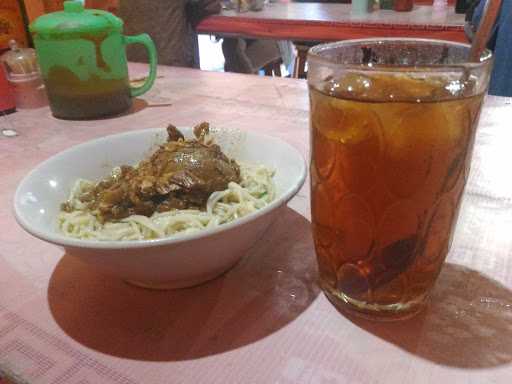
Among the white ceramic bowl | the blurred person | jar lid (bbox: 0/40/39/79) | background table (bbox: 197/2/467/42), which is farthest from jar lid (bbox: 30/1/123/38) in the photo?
background table (bbox: 197/2/467/42)

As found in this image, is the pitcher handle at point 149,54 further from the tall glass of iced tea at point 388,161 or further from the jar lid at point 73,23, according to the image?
the tall glass of iced tea at point 388,161

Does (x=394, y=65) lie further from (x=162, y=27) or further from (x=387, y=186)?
(x=162, y=27)

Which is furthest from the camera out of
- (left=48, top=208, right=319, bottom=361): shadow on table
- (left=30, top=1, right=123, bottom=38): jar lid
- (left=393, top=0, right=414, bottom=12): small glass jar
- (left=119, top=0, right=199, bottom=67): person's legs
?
(left=393, top=0, right=414, bottom=12): small glass jar

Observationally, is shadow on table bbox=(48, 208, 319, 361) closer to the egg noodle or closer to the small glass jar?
the egg noodle

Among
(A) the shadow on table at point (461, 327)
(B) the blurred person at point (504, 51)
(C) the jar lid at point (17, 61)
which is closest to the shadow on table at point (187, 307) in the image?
(A) the shadow on table at point (461, 327)

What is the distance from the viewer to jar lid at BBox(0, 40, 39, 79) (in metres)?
1.58

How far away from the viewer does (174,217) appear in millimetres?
655

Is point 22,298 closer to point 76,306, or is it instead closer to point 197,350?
point 76,306

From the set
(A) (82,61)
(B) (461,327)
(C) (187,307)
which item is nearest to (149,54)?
(A) (82,61)

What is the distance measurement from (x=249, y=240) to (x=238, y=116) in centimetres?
84

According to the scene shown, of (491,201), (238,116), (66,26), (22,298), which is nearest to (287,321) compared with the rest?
(22,298)

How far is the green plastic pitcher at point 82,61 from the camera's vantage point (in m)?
1.32

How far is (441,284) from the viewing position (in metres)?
0.63

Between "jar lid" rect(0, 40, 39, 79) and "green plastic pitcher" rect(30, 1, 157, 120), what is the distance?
267mm
